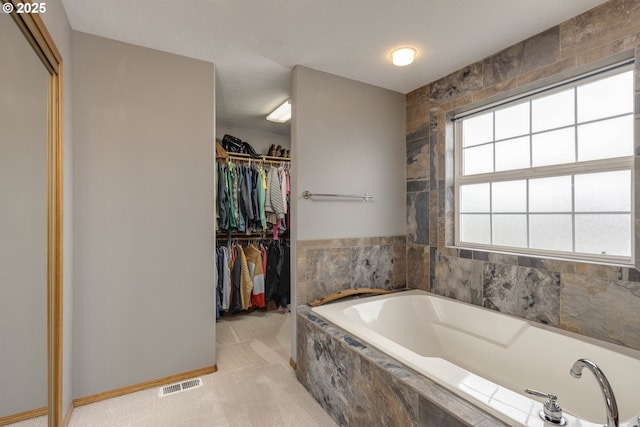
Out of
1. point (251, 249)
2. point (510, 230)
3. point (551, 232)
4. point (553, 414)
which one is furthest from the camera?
point (251, 249)

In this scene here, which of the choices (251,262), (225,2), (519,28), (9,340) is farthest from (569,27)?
(251,262)

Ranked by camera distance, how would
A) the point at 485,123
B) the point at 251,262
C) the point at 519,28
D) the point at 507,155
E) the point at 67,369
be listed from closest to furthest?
the point at 67,369
the point at 519,28
the point at 507,155
the point at 485,123
the point at 251,262

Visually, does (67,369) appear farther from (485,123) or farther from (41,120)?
(485,123)

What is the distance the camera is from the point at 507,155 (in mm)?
2162

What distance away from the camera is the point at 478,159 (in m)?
2.36

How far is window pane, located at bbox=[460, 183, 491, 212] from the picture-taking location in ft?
7.54

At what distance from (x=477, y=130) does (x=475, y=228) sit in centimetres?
79

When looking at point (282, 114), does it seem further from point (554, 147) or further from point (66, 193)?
point (554, 147)

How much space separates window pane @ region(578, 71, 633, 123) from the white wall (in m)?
1.27

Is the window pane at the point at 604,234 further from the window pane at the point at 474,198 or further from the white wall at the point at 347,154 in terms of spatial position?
the white wall at the point at 347,154

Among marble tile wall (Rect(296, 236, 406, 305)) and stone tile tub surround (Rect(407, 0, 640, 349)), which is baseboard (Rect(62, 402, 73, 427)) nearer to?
marble tile wall (Rect(296, 236, 406, 305))

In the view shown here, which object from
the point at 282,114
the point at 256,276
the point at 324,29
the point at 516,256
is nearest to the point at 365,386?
the point at 516,256

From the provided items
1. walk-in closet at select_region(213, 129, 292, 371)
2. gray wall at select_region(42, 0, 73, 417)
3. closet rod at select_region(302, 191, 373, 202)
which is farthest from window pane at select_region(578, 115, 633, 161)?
gray wall at select_region(42, 0, 73, 417)

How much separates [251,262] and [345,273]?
135 centimetres
